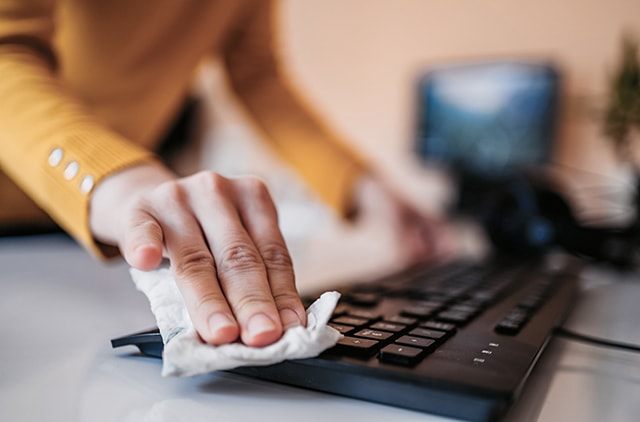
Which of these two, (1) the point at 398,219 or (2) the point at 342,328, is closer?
(2) the point at 342,328

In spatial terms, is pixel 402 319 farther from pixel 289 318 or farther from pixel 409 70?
pixel 409 70

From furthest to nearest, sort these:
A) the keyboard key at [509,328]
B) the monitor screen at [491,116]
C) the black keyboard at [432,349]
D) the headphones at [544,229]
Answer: the monitor screen at [491,116] < the headphones at [544,229] < the keyboard key at [509,328] < the black keyboard at [432,349]

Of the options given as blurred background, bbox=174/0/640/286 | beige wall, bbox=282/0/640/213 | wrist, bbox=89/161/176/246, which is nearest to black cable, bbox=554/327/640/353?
wrist, bbox=89/161/176/246

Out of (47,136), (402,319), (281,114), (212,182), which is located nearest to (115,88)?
(281,114)

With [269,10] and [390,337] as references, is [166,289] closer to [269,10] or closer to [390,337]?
[390,337]

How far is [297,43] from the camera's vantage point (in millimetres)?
2879

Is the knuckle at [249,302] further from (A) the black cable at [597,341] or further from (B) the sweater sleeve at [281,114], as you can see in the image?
(B) the sweater sleeve at [281,114]

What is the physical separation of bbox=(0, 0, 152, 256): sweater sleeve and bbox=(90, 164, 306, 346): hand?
2 centimetres

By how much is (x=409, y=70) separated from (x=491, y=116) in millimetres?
517

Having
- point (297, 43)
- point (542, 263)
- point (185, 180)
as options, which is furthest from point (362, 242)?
point (297, 43)

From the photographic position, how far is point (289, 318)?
0.32m

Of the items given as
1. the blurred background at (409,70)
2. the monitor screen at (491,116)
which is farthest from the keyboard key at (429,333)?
the monitor screen at (491,116)

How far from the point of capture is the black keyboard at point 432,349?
27cm

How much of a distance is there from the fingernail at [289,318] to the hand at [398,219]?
0.63m
